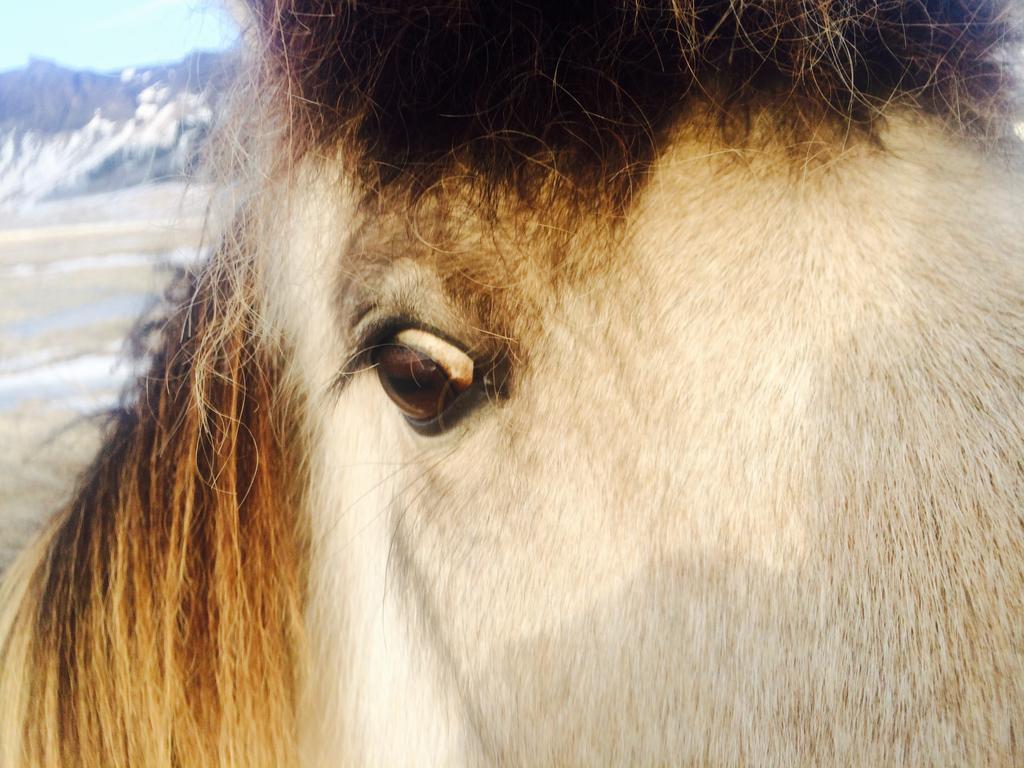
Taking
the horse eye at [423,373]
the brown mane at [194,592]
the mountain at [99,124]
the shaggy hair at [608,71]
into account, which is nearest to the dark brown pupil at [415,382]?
the horse eye at [423,373]

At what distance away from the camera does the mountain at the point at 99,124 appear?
2.85 feet

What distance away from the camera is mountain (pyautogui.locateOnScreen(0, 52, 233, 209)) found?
2.85 ft

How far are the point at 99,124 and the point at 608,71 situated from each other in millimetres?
892

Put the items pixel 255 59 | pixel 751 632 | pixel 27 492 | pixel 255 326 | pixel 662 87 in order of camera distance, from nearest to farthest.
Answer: pixel 751 632, pixel 662 87, pixel 255 59, pixel 255 326, pixel 27 492

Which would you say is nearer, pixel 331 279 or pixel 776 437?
pixel 776 437

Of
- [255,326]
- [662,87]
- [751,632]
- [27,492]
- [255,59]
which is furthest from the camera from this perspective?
[27,492]

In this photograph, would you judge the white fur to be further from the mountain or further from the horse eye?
the mountain

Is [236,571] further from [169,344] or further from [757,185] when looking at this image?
[757,185]

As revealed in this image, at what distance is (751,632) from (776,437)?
12 cm

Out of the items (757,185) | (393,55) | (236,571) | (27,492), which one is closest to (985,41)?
(757,185)

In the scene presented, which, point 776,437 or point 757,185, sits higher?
point 757,185

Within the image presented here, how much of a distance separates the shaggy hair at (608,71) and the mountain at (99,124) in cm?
31

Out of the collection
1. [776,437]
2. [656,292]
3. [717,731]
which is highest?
[656,292]

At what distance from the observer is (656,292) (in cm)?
53
